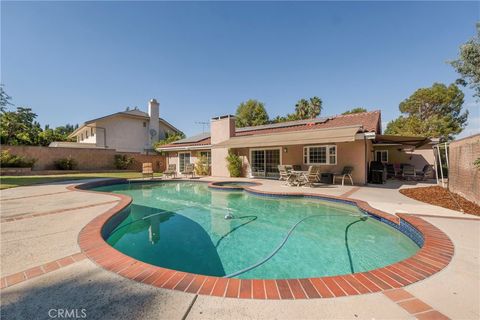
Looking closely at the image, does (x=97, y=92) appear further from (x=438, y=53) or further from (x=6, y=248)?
(x=438, y=53)

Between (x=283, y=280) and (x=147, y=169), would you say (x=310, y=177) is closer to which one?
(x=283, y=280)

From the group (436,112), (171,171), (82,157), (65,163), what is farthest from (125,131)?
(436,112)

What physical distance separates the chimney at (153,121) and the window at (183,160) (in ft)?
44.4

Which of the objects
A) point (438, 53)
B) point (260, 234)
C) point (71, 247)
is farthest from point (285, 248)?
point (438, 53)

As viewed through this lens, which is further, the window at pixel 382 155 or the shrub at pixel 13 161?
the window at pixel 382 155

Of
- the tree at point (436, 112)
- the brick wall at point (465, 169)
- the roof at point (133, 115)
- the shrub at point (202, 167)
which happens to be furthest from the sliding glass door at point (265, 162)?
the tree at point (436, 112)

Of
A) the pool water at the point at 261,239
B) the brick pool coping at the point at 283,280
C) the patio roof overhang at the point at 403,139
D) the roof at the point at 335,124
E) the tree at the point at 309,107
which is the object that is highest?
the tree at the point at 309,107

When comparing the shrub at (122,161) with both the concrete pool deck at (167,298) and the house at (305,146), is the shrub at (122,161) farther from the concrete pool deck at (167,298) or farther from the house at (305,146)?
the concrete pool deck at (167,298)

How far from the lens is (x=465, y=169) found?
32.7 feet

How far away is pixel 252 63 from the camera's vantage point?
84.4ft

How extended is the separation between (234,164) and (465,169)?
1758 centimetres

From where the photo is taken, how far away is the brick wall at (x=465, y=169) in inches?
349

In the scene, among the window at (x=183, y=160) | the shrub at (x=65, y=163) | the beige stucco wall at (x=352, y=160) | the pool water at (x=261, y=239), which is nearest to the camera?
the pool water at (x=261, y=239)

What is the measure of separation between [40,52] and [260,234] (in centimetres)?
2254
